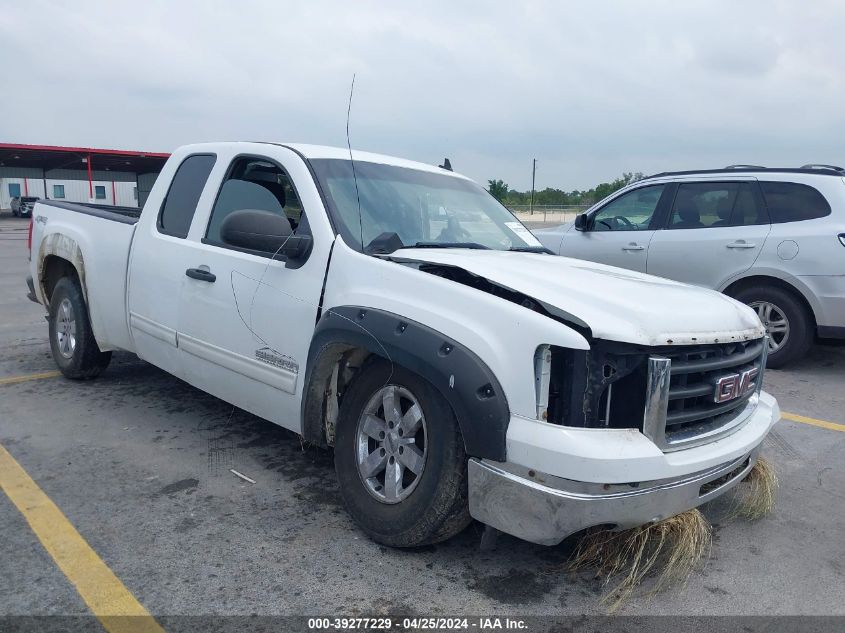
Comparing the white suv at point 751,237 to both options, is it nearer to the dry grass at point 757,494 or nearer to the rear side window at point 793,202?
the rear side window at point 793,202

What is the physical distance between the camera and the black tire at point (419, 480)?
111 inches

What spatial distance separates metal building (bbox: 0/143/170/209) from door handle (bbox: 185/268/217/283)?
127 ft

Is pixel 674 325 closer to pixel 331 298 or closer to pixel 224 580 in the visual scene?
pixel 331 298

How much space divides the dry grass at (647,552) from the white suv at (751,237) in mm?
4284

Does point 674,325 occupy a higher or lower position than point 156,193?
lower

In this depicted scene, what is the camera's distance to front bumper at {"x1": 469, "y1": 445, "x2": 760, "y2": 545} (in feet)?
8.39

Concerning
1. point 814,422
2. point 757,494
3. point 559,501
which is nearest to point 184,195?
point 559,501

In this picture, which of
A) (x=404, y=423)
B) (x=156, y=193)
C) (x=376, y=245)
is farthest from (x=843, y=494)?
(x=156, y=193)

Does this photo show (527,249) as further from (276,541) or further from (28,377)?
(28,377)

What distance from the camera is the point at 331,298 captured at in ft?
11.1

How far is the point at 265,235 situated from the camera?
3527mm

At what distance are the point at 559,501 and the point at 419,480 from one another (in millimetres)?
625

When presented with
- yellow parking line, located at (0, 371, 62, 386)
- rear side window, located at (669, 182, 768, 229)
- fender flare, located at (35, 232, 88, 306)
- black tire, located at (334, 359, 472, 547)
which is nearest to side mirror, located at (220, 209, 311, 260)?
black tire, located at (334, 359, 472, 547)

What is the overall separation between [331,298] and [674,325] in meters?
1.54
